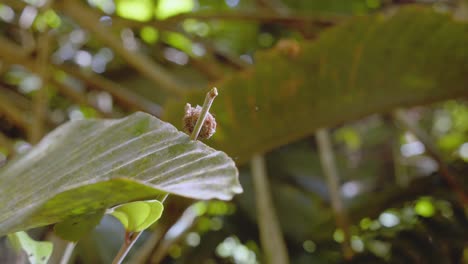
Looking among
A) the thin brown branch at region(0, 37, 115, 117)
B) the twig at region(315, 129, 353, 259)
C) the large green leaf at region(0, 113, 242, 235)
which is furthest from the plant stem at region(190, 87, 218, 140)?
the thin brown branch at region(0, 37, 115, 117)

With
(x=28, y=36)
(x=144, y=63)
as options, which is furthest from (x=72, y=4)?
(x=28, y=36)

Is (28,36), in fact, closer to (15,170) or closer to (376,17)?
(376,17)

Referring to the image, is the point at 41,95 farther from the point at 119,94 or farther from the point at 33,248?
the point at 33,248

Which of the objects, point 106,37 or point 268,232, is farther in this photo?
point 106,37

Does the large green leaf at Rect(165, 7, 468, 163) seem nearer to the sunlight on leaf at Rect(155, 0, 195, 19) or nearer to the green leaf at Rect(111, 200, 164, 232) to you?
the green leaf at Rect(111, 200, 164, 232)

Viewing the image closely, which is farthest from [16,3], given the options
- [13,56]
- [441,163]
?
[441,163]

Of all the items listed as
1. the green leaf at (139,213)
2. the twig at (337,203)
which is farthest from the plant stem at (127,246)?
the twig at (337,203)

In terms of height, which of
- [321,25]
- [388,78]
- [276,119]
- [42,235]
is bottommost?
[42,235]
